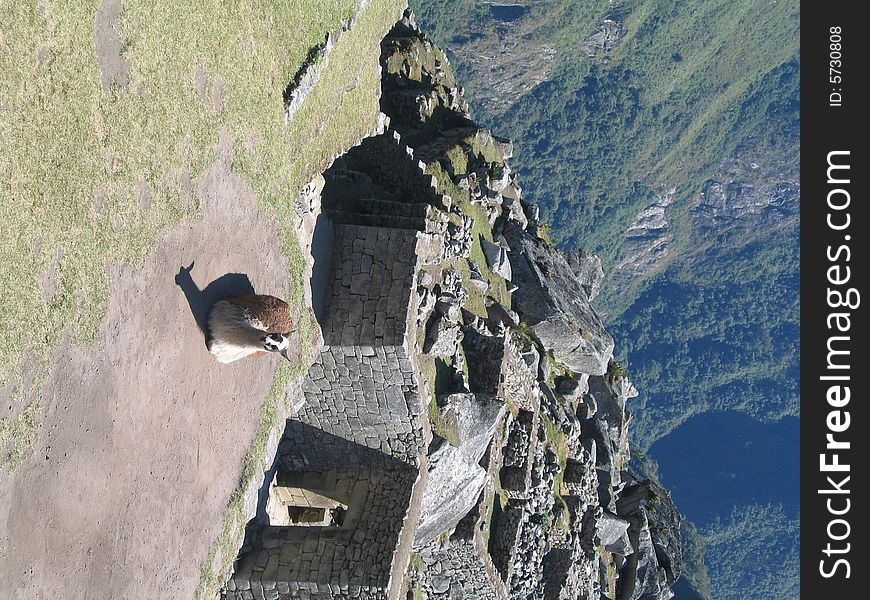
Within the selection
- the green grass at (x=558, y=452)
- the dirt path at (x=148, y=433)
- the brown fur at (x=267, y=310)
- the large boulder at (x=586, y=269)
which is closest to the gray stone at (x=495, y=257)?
the green grass at (x=558, y=452)

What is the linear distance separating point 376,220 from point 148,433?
7.13 metres

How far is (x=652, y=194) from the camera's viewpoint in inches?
3853

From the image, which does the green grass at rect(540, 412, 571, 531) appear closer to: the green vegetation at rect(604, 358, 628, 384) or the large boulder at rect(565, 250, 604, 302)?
the green vegetation at rect(604, 358, 628, 384)

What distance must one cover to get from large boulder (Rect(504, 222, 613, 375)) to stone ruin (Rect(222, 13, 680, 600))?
2.6 inches

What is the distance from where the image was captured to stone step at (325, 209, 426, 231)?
607 inches

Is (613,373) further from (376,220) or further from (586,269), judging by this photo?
(376,220)

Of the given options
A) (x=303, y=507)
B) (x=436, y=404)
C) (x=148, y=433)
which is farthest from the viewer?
(x=436, y=404)

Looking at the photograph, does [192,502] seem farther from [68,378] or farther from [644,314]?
[644,314]

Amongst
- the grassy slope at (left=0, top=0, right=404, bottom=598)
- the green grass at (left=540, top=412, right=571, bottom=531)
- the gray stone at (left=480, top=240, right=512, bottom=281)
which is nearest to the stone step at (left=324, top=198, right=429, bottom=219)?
the grassy slope at (left=0, top=0, right=404, bottom=598)

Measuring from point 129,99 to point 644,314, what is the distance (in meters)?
96.4

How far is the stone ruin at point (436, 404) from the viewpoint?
14094 millimetres

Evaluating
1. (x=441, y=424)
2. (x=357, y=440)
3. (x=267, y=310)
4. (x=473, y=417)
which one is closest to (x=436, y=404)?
(x=441, y=424)

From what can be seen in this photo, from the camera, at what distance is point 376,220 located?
15992 millimetres

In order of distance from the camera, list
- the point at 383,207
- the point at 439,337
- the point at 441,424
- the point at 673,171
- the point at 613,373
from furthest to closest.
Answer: the point at 673,171, the point at 613,373, the point at 383,207, the point at 441,424, the point at 439,337
